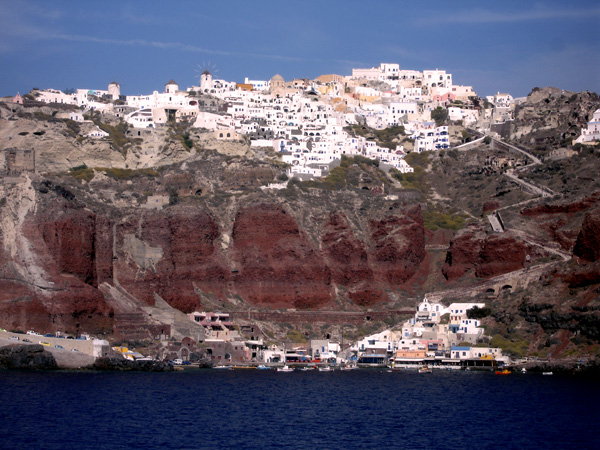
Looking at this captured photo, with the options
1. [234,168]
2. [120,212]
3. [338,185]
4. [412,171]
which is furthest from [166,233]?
[412,171]

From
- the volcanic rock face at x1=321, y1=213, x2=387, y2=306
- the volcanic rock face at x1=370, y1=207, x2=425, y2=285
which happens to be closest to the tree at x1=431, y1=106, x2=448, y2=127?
the volcanic rock face at x1=370, y1=207, x2=425, y2=285

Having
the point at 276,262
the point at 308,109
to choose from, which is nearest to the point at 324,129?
the point at 308,109

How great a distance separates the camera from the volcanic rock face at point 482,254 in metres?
119

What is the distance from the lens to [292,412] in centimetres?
7500

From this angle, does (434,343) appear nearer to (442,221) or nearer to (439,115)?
(442,221)

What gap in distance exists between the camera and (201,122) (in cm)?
13850

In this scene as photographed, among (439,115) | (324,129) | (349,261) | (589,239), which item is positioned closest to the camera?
(589,239)

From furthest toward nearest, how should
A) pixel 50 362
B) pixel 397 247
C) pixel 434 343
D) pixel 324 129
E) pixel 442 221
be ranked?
1. pixel 324 129
2. pixel 442 221
3. pixel 397 247
4. pixel 434 343
5. pixel 50 362

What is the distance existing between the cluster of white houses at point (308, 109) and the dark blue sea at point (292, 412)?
46061 millimetres

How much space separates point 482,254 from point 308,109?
3897 cm

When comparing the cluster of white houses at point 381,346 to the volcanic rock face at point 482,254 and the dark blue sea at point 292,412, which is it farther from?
the dark blue sea at point 292,412

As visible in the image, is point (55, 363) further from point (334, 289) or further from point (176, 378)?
point (334, 289)

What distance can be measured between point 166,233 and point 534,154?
4819 centimetres

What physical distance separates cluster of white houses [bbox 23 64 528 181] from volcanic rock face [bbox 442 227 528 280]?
19.0 metres
